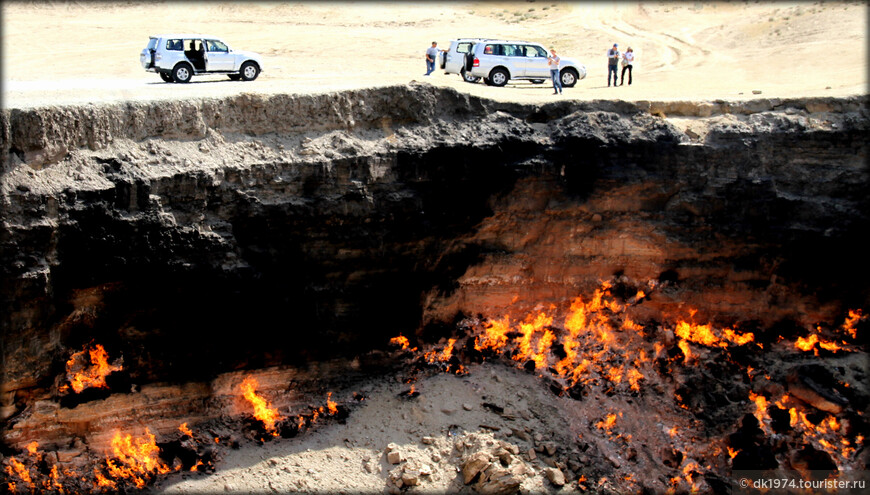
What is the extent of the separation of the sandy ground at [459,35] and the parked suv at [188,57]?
1.61 feet

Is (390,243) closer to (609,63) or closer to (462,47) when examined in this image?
(462,47)

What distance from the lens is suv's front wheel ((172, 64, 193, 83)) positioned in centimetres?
2045

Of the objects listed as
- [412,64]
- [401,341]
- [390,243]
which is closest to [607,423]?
[401,341]

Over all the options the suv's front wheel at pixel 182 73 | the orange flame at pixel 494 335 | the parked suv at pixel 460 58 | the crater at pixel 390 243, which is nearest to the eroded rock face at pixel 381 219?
the crater at pixel 390 243

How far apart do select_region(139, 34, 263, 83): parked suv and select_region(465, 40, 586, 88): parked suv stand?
7.03 metres

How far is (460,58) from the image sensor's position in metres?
23.4

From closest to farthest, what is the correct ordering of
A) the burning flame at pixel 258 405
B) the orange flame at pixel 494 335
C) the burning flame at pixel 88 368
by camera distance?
the burning flame at pixel 88 368, the burning flame at pixel 258 405, the orange flame at pixel 494 335

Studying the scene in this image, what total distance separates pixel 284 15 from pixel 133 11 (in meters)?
7.73

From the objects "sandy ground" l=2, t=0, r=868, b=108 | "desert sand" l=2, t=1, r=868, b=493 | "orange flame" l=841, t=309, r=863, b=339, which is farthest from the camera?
"sandy ground" l=2, t=0, r=868, b=108

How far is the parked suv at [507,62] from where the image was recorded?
73.2 ft

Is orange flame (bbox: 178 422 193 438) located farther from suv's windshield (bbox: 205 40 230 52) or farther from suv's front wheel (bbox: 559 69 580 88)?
suv's front wheel (bbox: 559 69 580 88)

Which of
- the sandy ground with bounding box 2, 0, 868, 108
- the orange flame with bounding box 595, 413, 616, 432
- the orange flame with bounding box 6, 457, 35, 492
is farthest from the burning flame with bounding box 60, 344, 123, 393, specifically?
the orange flame with bounding box 595, 413, 616, 432

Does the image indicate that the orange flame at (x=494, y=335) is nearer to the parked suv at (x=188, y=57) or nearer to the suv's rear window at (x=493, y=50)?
the suv's rear window at (x=493, y=50)

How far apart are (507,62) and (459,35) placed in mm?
12925
